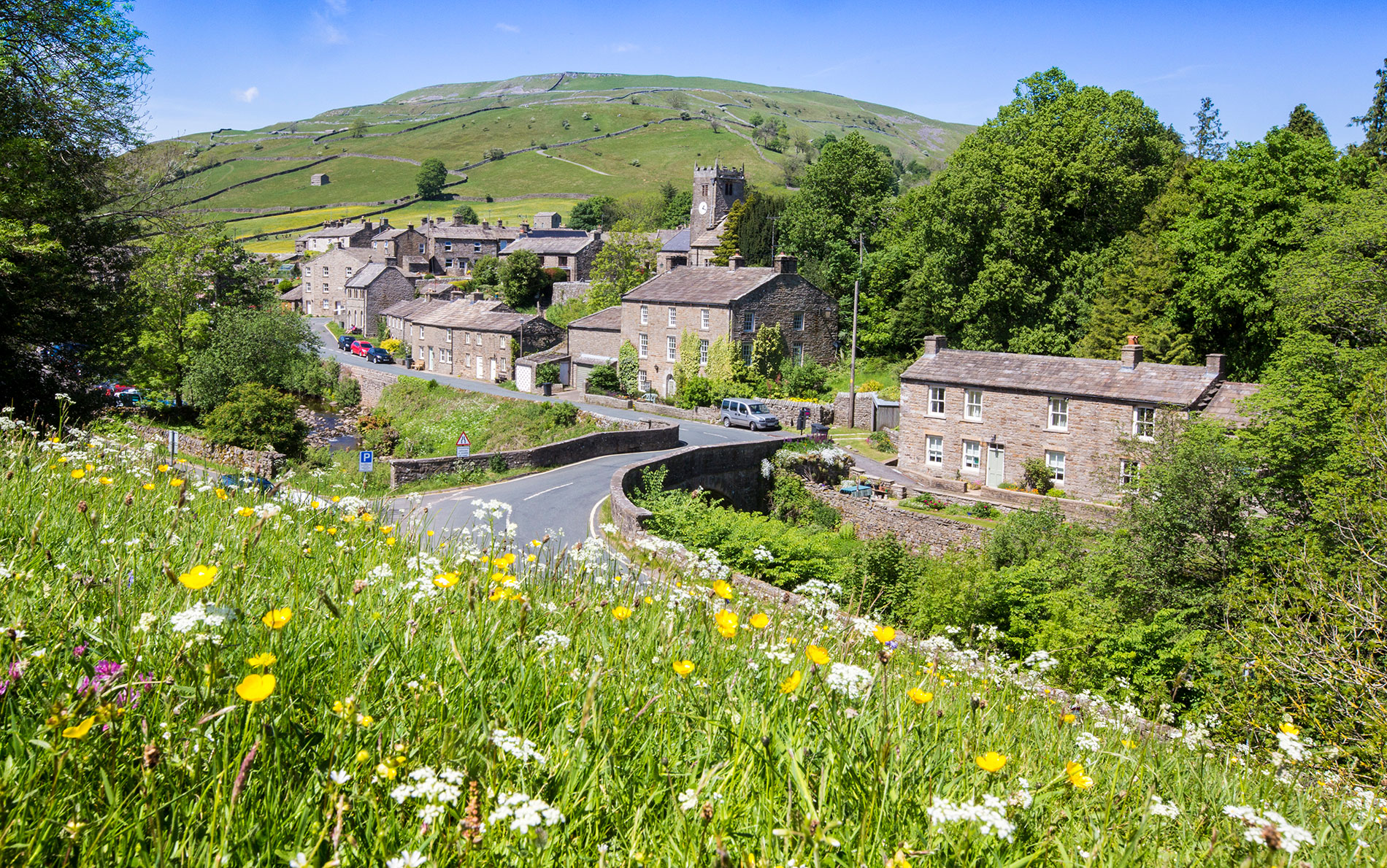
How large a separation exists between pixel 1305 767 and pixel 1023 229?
48.6 m

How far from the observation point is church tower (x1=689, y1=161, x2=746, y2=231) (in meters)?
90.8

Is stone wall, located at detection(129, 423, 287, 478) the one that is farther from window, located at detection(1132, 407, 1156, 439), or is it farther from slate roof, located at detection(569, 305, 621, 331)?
slate roof, located at detection(569, 305, 621, 331)

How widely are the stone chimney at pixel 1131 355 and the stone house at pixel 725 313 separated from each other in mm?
22088

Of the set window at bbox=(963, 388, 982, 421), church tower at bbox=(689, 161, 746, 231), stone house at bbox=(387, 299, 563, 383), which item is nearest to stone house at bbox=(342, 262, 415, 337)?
stone house at bbox=(387, 299, 563, 383)

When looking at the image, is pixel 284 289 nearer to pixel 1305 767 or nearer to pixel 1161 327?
pixel 1161 327

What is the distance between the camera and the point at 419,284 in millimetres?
92625

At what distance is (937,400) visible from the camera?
1572 inches

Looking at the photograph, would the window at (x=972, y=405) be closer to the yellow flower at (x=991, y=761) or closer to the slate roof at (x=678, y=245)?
the yellow flower at (x=991, y=761)

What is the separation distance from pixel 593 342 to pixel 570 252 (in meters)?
33.2

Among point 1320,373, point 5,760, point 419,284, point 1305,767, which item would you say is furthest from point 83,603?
point 419,284

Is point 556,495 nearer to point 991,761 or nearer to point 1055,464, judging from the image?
point 1055,464

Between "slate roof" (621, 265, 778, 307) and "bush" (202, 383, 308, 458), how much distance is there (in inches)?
1048

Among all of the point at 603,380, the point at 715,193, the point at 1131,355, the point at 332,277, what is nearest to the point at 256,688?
the point at 1131,355

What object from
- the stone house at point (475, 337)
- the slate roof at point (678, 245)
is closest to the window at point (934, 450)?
the stone house at point (475, 337)
